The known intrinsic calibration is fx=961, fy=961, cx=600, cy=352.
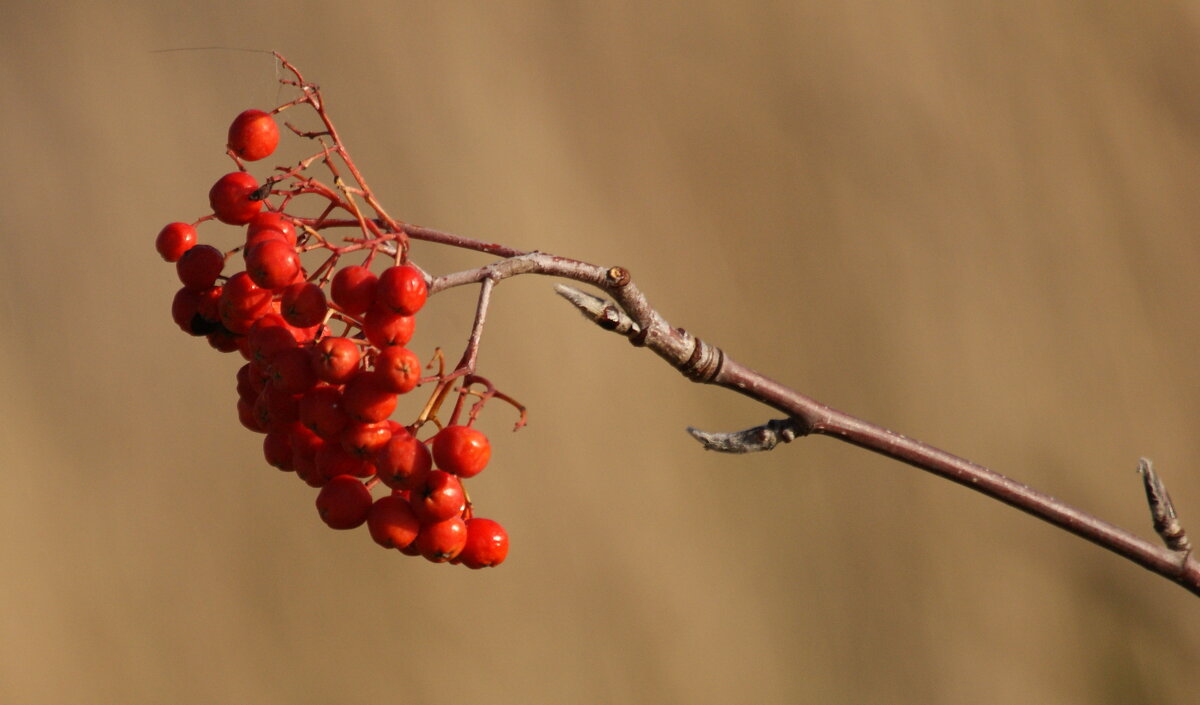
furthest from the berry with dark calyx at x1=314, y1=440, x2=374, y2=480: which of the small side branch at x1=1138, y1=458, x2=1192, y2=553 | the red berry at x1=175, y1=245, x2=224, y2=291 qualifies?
the small side branch at x1=1138, y1=458, x2=1192, y2=553

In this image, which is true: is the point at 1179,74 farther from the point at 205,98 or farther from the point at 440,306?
the point at 205,98

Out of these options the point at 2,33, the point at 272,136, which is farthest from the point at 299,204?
the point at 272,136

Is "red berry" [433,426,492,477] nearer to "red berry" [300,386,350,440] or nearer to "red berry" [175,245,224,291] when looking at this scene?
"red berry" [300,386,350,440]

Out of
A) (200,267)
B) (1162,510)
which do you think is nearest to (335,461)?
(200,267)

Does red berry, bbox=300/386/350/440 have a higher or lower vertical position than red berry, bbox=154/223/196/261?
lower

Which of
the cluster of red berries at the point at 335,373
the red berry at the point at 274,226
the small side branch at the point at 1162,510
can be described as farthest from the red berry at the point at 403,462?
the small side branch at the point at 1162,510

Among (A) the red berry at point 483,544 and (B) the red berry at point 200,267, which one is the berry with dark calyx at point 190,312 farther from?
(A) the red berry at point 483,544
